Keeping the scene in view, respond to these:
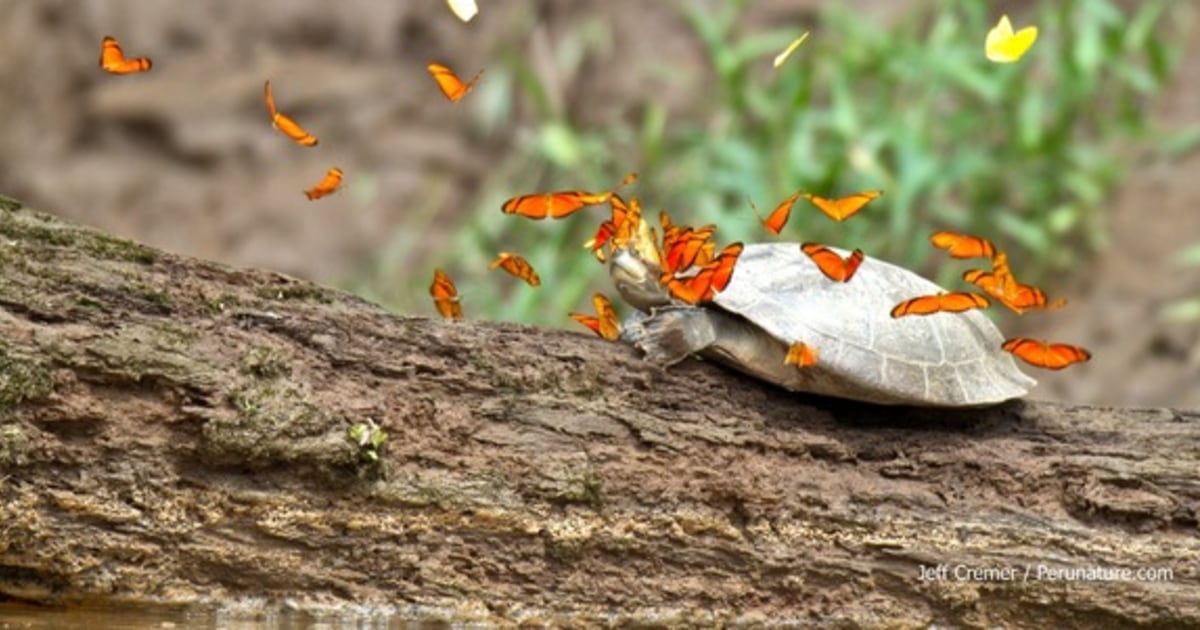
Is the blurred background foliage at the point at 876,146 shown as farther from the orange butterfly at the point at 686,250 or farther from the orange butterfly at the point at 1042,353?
the orange butterfly at the point at 686,250

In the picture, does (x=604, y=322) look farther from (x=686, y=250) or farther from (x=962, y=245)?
(x=962, y=245)

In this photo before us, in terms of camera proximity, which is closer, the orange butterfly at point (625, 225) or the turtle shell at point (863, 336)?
the turtle shell at point (863, 336)

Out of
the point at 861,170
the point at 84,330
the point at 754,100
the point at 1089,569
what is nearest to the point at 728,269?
the point at 1089,569

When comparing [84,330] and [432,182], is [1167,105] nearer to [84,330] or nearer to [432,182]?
[432,182]

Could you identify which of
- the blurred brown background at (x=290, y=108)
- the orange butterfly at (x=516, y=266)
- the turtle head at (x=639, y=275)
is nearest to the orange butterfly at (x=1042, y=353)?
the turtle head at (x=639, y=275)

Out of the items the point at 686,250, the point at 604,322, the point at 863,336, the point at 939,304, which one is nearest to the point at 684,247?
the point at 686,250

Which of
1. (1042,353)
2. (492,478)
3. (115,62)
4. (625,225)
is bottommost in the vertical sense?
(492,478)
